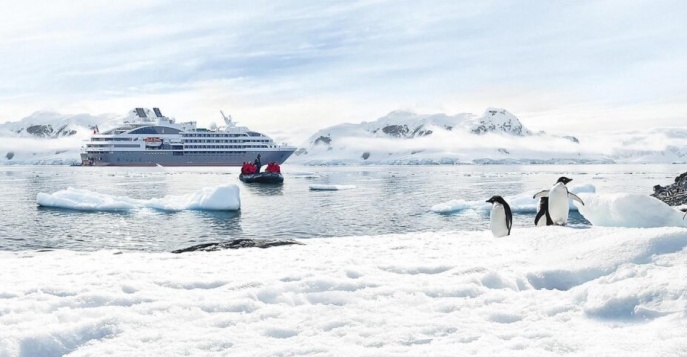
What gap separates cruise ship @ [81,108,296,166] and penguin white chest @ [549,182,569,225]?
99719mm

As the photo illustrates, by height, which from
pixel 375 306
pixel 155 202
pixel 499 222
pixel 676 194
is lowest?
pixel 155 202

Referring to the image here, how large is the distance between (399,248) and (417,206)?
22207mm

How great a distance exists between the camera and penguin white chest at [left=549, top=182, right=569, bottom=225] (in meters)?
11.9

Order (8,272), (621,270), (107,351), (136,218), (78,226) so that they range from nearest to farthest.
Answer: (107,351)
(621,270)
(8,272)
(78,226)
(136,218)

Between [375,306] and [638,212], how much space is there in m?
7.04

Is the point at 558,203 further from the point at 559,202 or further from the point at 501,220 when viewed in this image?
the point at 501,220

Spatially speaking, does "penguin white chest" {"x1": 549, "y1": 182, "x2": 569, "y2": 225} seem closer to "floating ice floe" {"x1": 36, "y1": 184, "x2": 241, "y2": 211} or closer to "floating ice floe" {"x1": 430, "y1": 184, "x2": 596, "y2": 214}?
"floating ice floe" {"x1": 430, "y1": 184, "x2": 596, "y2": 214}

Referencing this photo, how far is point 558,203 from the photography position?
39.2 ft

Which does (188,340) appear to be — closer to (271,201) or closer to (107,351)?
(107,351)

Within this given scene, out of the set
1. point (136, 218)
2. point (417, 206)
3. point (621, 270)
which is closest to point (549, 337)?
point (621, 270)

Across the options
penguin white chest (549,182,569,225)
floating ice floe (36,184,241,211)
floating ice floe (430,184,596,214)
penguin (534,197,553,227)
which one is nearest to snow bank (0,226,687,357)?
penguin white chest (549,182,569,225)

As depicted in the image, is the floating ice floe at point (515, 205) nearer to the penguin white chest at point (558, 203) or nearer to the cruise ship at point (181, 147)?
the penguin white chest at point (558, 203)

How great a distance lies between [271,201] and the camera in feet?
111

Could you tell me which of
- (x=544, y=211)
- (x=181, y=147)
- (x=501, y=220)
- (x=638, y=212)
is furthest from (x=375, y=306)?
(x=181, y=147)
